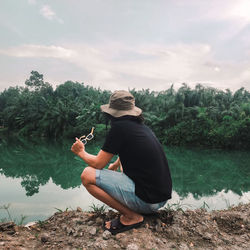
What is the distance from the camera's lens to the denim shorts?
1822 millimetres

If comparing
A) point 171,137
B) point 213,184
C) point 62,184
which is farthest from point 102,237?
point 171,137

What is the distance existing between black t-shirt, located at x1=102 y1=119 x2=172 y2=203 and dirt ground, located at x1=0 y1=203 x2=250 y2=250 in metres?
0.31

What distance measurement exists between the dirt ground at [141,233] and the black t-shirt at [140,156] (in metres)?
0.31

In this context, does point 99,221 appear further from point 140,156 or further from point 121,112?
point 121,112

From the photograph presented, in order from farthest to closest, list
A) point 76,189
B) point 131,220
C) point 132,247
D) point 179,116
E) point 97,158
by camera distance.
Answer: point 179,116, point 76,189, point 131,220, point 97,158, point 132,247

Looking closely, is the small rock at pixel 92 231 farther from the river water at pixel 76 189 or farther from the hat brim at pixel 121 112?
the hat brim at pixel 121 112

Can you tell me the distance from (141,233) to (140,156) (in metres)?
0.59

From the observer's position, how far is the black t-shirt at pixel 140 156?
1766mm

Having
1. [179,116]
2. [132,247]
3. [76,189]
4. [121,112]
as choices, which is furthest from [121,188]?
[179,116]

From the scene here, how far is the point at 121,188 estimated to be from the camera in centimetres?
182

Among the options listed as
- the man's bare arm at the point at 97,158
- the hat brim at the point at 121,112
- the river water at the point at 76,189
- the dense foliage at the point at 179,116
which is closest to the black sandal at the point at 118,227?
the man's bare arm at the point at 97,158

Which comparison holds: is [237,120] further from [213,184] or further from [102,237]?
[102,237]

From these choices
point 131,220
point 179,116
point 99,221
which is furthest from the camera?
point 179,116

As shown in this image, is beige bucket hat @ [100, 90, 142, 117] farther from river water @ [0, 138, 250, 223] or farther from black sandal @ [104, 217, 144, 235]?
river water @ [0, 138, 250, 223]
